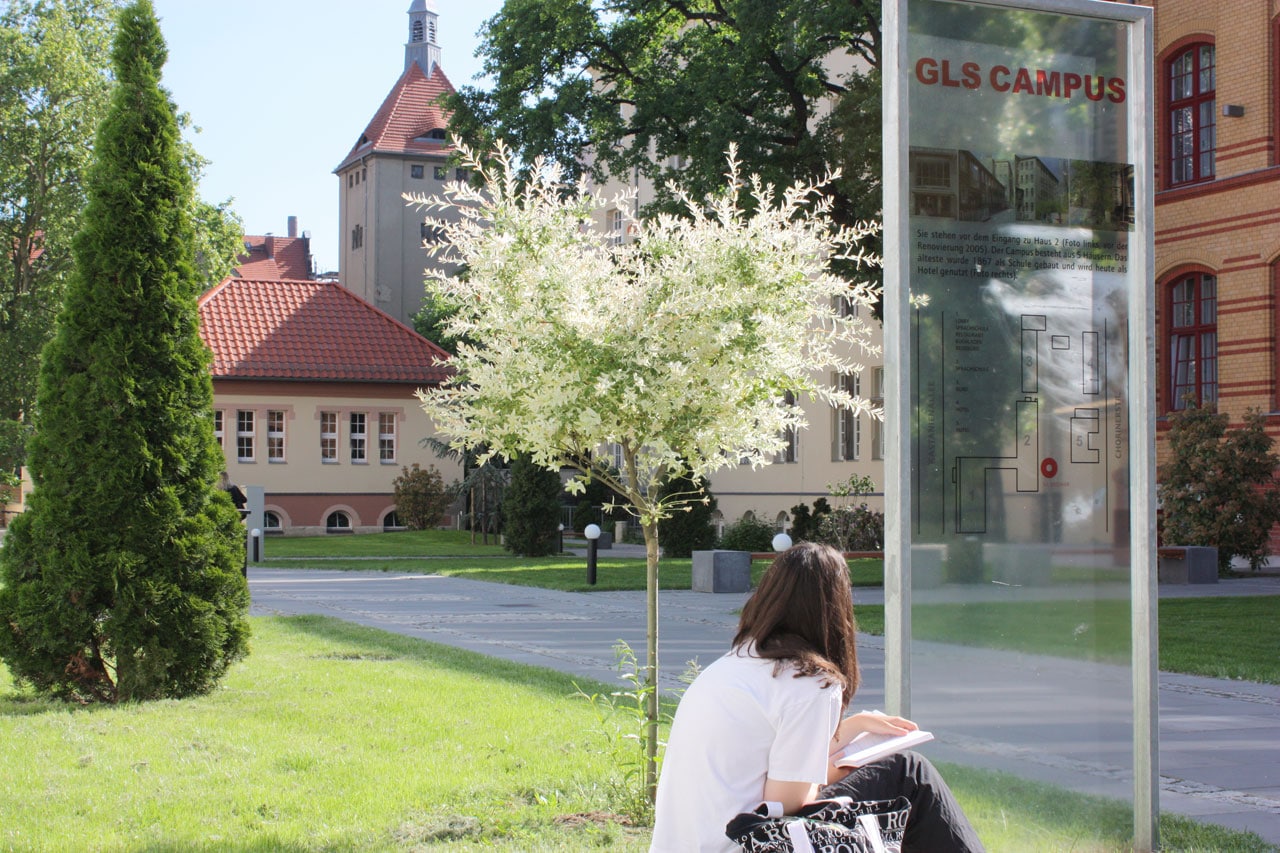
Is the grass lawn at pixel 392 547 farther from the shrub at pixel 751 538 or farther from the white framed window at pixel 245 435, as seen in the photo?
the white framed window at pixel 245 435

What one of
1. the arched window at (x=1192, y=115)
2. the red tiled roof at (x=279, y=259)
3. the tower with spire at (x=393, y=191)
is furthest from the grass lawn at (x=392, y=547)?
the red tiled roof at (x=279, y=259)

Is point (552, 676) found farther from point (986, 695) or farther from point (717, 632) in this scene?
point (986, 695)

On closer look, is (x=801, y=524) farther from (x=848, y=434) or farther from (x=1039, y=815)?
(x=1039, y=815)

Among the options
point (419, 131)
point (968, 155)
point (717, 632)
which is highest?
point (419, 131)

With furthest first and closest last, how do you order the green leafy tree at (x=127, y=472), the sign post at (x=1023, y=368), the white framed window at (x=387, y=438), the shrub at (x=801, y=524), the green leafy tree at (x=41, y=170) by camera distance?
the white framed window at (x=387, y=438)
the green leafy tree at (x=41, y=170)
the shrub at (x=801, y=524)
the green leafy tree at (x=127, y=472)
the sign post at (x=1023, y=368)

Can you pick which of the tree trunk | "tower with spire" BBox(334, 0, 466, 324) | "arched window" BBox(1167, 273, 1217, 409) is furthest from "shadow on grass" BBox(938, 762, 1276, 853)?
"tower with spire" BBox(334, 0, 466, 324)

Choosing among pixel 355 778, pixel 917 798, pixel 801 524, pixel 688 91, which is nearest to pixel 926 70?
pixel 917 798

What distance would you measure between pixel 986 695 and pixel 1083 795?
618 millimetres

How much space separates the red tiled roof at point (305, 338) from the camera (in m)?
43.8

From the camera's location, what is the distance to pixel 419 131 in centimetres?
8038

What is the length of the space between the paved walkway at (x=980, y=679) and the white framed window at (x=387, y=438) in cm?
2262

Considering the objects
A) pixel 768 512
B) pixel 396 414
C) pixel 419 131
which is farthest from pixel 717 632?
pixel 419 131

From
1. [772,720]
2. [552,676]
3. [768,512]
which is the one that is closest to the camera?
[772,720]

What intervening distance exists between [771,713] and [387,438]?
141ft
